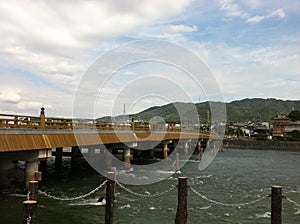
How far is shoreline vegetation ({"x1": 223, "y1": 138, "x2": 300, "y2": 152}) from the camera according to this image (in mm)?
98125

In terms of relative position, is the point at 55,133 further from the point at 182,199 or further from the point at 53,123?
the point at 182,199

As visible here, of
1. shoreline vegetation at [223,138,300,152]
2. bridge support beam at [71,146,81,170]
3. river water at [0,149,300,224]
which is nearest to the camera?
river water at [0,149,300,224]

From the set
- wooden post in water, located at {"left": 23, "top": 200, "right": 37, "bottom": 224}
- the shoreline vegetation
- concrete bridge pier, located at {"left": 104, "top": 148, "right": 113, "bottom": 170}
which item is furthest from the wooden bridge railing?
the shoreline vegetation

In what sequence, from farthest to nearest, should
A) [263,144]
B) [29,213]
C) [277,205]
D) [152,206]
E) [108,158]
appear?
[263,144]
[108,158]
[152,206]
[277,205]
[29,213]

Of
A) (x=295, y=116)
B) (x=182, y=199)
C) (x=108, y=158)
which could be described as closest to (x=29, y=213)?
(x=182, y=199)

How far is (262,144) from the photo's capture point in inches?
4038

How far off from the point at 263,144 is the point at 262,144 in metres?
0.30

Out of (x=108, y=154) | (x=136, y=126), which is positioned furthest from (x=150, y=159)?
(x=108, y=154)

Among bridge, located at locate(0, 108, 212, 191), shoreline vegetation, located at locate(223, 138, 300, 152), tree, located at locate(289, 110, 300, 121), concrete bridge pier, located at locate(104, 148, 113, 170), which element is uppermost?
tree, located at locate(289, 110, 300, 121)

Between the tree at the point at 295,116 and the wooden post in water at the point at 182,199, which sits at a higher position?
the tree at the point at 295,116

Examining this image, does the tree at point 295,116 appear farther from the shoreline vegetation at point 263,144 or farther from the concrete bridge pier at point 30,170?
the concrete bridge pier at point 30,170

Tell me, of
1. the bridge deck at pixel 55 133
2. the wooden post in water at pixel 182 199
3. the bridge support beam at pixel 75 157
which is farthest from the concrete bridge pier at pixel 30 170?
the bridge support beam at pixel 75 157

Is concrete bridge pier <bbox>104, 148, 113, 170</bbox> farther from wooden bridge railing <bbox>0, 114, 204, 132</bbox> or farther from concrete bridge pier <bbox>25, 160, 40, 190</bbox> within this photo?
concrete bridge pier <bbox>25, 160, 40, 190</bbox>

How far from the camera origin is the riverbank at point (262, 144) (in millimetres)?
98250
